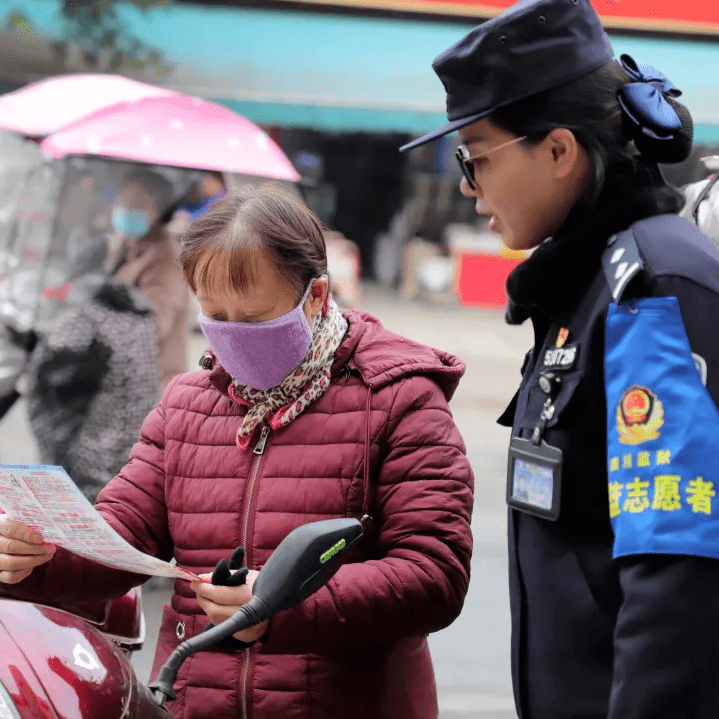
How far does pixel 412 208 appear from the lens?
1752 cm

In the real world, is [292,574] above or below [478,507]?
above

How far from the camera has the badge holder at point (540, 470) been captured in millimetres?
1573

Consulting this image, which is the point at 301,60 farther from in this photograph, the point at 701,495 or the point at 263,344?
the point at 701,495

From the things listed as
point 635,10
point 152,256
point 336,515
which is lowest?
point 152,256

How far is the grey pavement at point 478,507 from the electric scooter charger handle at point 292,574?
298cm

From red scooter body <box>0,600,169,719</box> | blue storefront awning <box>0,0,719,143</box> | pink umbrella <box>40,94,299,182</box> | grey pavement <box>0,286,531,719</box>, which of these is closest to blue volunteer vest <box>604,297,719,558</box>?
red scooter body <box>0,600,169,719</box>

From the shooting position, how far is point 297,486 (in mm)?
1907

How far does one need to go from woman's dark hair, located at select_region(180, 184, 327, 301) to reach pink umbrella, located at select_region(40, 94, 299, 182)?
116 inches

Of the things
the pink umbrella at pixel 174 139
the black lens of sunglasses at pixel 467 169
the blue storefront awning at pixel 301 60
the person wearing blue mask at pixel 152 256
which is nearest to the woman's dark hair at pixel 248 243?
the black lens of sunglasses at pixel 467 169

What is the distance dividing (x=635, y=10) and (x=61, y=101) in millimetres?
8643

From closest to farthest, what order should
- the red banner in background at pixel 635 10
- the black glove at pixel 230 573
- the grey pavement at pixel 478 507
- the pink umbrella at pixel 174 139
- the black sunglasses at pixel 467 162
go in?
1. the black glove at pixel 230 573
2. the black sunglasses at pixel 467 162
3. the grey pavement at pixel 478 507
4. the pink umbrella at pixel 174 139
5. the red banner in background at pixel 635 10

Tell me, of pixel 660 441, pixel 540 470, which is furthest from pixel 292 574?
pixel 660 441

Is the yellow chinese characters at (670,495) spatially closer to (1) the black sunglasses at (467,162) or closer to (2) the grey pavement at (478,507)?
(1) the black sunglasses at (467,162)

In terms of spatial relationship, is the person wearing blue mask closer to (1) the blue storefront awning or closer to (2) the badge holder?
(2) the badge holder
